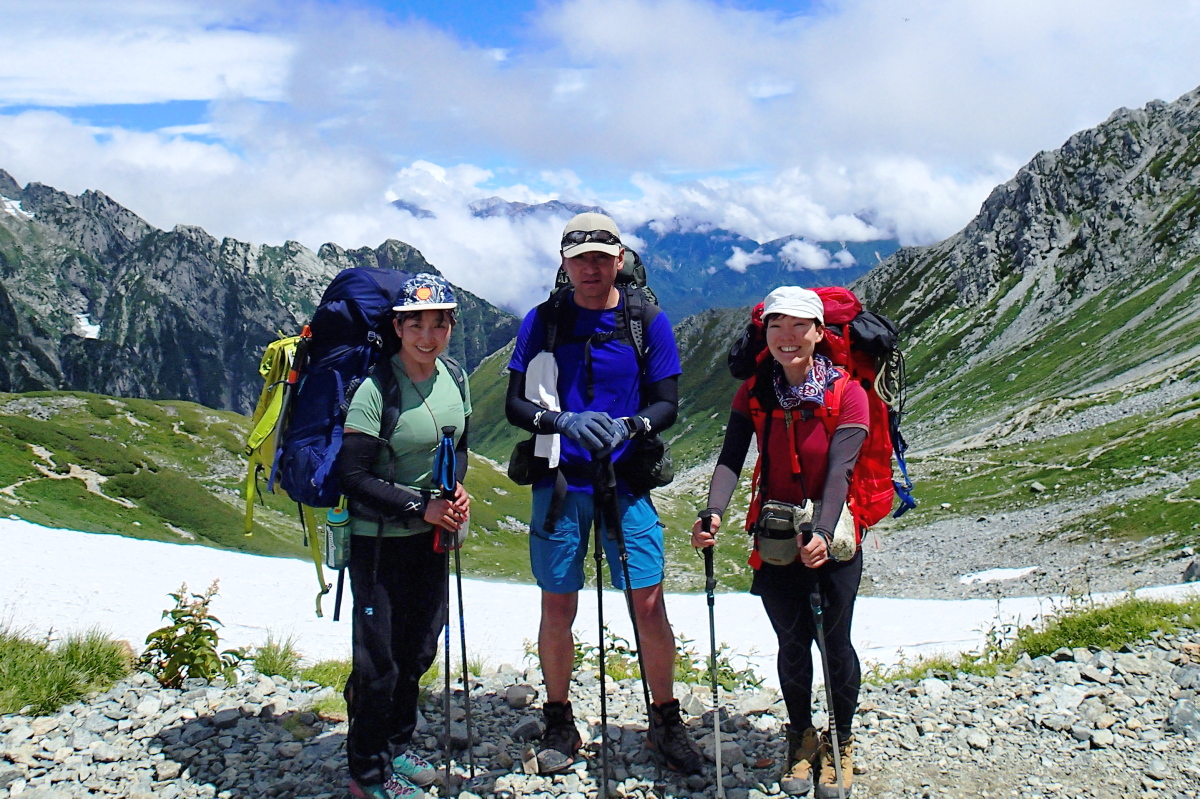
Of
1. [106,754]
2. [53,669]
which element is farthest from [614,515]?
[53,669]

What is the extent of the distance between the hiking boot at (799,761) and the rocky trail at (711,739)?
158mm

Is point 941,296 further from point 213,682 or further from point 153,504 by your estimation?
point 213,682

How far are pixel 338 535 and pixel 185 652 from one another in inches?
138

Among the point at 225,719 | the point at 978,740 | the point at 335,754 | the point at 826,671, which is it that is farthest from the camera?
the point at 225,719

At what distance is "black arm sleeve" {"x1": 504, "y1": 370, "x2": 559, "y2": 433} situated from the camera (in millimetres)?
6160

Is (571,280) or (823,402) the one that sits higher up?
(571,280)

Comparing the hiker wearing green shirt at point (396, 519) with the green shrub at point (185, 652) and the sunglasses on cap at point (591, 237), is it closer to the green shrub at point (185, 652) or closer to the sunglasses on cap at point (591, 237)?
the sunglasses on cap at point (591, 237)

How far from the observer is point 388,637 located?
599 centimetres

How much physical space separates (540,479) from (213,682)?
448 centimetres

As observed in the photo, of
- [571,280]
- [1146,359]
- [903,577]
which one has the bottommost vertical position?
[903,577]

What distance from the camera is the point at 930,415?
91.2 metres

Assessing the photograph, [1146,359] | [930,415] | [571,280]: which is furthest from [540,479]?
[930,415]

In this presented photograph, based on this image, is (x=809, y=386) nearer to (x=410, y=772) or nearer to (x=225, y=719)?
(x=410, y=772)

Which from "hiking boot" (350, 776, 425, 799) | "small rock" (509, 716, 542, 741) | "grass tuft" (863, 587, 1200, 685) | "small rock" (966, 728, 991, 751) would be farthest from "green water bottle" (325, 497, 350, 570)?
"grass tuft" (863, 587, 1200, 685)
